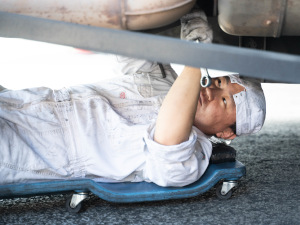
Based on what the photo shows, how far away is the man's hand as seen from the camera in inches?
60.8

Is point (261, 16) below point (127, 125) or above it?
above

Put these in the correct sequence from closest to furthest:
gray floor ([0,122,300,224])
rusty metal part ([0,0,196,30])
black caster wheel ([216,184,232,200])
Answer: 1. rusty metal part ([0,0,196,30])
2. gray floor ([0,122,300,224])
3. black caster wheel ([216,184,232,200])

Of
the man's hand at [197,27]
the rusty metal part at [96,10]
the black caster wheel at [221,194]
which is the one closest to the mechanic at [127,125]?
the man's hand at [197,27]

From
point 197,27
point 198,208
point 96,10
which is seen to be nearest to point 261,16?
point 197,27

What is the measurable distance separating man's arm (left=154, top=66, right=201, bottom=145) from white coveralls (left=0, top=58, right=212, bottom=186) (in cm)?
3

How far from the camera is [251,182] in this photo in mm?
2023

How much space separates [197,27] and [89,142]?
0.54 m

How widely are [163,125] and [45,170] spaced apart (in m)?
0.44

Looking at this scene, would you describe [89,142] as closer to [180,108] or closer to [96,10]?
[180,108]

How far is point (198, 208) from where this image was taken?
1753mm

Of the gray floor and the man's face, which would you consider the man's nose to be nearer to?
the man's face

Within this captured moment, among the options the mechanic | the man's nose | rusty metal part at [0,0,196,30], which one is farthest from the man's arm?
rusty metal part at [0,0,196,30]

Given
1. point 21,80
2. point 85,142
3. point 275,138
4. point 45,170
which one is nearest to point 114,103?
point 85,142

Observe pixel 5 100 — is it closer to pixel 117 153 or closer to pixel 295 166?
pixel 117 153
